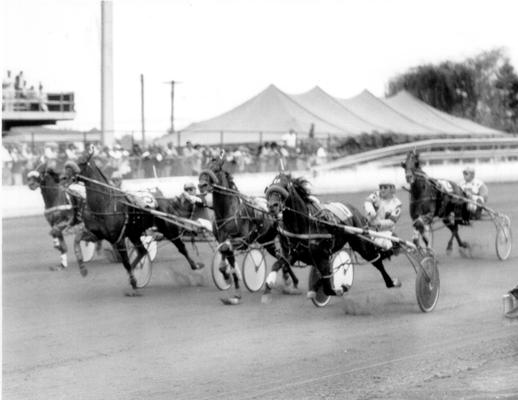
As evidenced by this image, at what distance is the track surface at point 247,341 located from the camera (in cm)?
761

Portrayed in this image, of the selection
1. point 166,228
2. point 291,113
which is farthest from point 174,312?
point 291,113

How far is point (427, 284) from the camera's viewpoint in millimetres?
11219

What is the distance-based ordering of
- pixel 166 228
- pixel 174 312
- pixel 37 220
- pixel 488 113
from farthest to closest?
pixel 37 220
pixel 488 113
pixel 166 228
pixel 174 312

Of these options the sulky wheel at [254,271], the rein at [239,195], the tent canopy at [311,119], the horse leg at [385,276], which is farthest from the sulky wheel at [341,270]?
the tent canopy at [311,119]

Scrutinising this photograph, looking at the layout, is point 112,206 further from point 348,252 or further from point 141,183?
point 141,183

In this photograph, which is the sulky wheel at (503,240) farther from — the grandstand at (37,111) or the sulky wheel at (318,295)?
the grandstand at (37,111)

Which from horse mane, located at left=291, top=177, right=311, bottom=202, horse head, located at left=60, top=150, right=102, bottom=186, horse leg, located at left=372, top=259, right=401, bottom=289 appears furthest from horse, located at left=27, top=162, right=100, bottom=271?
horse mane, located at left=291, top=177, right=311, bottom=202

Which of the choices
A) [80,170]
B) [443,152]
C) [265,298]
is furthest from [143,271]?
[443,152]

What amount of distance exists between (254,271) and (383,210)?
1.72 m

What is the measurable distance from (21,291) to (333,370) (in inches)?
229

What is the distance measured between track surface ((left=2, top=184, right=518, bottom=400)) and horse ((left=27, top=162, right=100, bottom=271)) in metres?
0.51

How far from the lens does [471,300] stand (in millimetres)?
12281

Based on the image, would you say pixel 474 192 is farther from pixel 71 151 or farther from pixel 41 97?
pixel 71 151

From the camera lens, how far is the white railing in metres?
23.5
